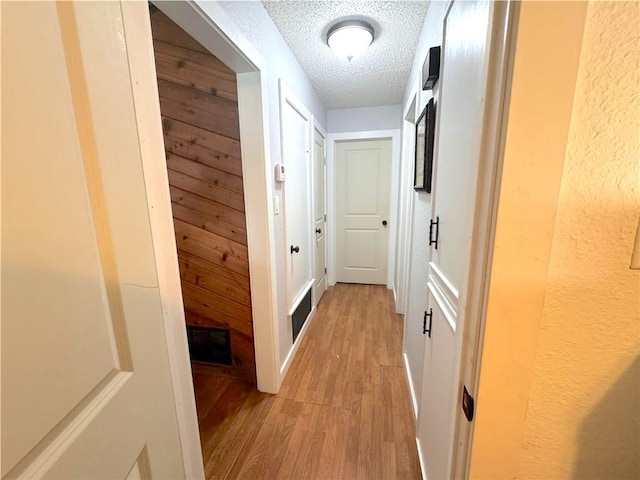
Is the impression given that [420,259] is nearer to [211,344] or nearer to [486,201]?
[486,201]

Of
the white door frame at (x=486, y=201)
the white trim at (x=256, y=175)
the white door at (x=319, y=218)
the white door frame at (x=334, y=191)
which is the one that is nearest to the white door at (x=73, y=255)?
the white door frame at (x=486, y=201)

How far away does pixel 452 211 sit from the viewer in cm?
88

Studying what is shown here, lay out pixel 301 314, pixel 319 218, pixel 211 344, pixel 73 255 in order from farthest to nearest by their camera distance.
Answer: pixel 319 218 → pixel 301 314 → pixel 211 344 → pixel 73 255

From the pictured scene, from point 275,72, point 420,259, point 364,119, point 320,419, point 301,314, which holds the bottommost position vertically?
point 320,419

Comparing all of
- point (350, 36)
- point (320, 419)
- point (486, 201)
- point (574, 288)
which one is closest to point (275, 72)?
point (350, 36)

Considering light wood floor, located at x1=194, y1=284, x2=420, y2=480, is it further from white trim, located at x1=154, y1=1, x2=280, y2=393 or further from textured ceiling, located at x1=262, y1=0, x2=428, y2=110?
textured ceiling, located at x1=262, y1=0, x2=428, y2=110

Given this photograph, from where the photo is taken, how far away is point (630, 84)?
43 cm

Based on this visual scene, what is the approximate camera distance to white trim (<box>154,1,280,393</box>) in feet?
3.78

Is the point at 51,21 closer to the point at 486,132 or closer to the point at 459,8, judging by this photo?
the point at 486,132

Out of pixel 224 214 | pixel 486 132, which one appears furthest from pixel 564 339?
pixel 224 214

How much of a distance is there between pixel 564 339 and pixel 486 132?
414 millimetres

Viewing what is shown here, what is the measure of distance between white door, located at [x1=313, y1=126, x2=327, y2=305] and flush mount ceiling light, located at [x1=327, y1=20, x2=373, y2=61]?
3.53 feet

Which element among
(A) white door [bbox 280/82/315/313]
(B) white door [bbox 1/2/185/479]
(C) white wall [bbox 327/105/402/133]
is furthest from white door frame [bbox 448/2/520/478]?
(C) white wall [bbox 327/105/402/133]

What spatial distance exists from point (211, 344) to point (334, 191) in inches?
93.5
